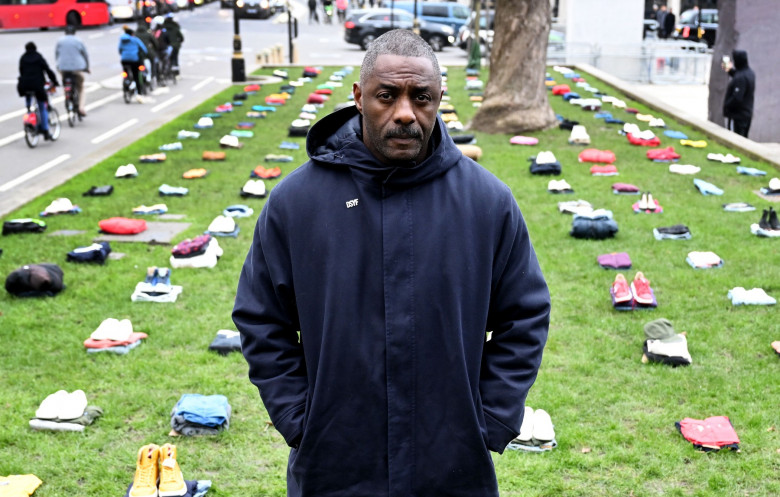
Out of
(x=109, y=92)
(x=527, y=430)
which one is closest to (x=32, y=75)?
(x=109, y=92)

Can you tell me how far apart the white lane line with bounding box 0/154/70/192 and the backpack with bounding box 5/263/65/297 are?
17.9 feet

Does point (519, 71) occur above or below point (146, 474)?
above

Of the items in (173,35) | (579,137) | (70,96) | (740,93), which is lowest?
(579,137)

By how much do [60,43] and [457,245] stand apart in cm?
1841

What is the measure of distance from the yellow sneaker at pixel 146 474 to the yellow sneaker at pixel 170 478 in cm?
4

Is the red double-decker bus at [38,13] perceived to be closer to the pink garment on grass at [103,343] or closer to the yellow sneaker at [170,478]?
the pink garment on grass at [103,343]

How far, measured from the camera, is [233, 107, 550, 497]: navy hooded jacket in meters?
2.82

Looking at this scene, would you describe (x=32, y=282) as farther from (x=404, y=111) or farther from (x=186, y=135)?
(x=186, y=135)

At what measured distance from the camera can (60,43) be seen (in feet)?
64.0

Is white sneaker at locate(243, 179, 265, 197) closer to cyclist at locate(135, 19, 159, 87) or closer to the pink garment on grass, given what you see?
the pink garment on grass

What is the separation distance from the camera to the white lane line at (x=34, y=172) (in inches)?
545

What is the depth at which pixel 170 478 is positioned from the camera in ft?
16.6

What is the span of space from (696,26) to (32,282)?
4161cm

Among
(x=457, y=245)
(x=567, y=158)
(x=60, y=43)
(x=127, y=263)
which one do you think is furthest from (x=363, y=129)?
(x=60, y=43)
